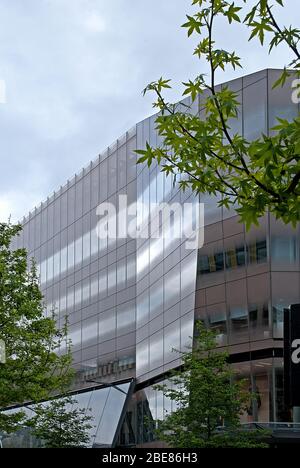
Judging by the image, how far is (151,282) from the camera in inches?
2383

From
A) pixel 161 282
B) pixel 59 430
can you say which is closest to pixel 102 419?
pixel 161 282

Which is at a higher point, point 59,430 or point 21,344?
point 21,344

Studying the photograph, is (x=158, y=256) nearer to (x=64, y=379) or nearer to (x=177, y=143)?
(x=64, y=379)

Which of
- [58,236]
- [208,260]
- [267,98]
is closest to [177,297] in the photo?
[208,260]

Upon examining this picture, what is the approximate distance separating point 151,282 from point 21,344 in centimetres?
2033

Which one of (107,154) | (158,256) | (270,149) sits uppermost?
(107,154)

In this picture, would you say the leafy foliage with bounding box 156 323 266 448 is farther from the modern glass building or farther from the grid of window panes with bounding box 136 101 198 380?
the grid of window panes with bounding box 136 101 198 380

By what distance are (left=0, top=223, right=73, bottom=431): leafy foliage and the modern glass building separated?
31.8 feet

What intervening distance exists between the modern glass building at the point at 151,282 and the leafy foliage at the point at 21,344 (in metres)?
9.70

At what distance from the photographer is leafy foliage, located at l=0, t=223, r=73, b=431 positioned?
39.5 metres

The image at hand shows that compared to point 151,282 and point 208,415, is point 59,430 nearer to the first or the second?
point 208,415

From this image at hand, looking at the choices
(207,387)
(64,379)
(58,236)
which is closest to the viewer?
(207,387)

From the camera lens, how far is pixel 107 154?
73.8 meters
